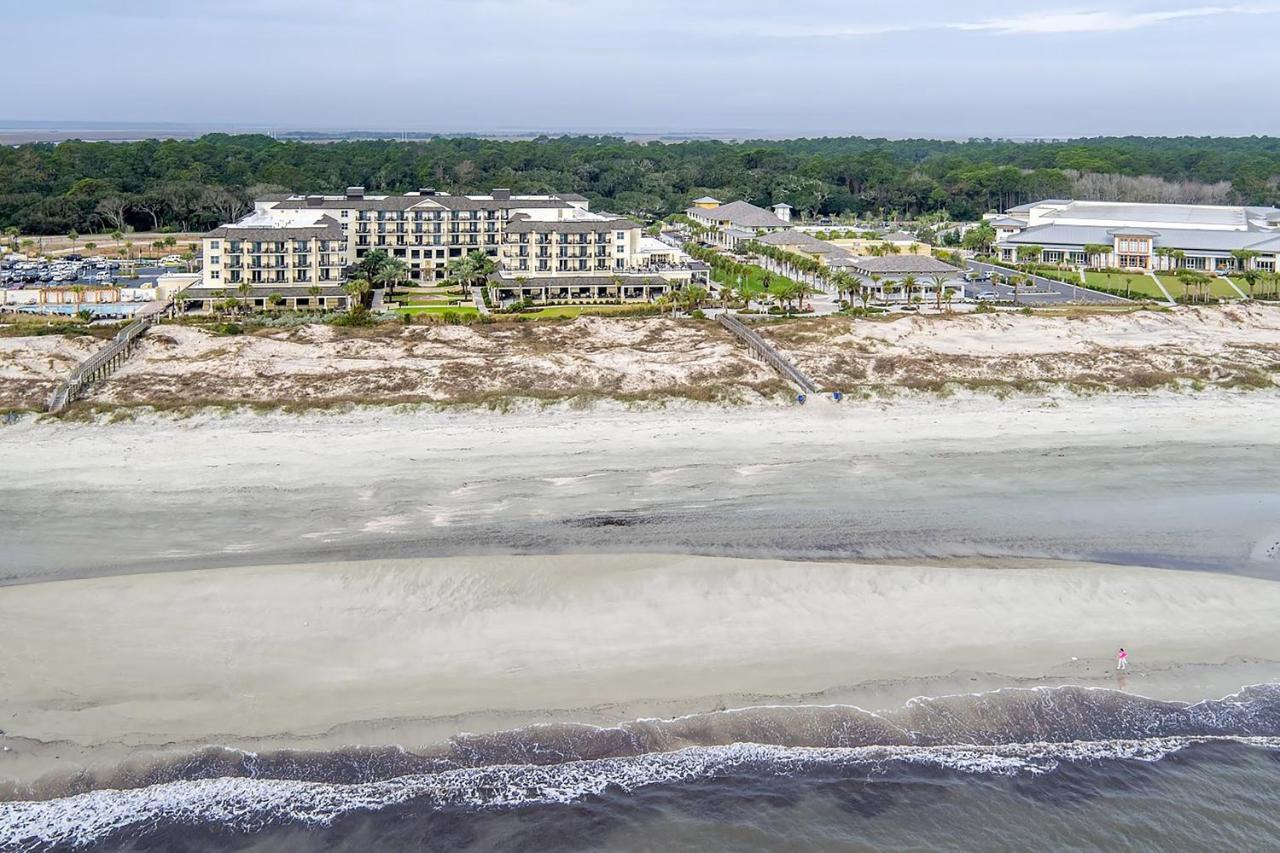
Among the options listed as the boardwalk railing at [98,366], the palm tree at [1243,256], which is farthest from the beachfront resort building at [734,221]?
the boardwalk railing at [98,366]

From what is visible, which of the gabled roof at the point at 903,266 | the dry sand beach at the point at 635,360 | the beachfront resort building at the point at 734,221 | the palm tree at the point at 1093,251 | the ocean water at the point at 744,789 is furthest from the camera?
the beachfront resort building at the point at 734,221

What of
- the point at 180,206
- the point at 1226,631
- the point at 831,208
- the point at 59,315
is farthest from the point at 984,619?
the point at 831,208

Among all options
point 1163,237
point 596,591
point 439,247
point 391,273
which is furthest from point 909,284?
point 596,591

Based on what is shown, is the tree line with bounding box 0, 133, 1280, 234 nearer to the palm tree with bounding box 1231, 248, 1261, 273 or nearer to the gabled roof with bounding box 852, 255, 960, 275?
the palm tree with bounding box 1231, 248, 1261, 273

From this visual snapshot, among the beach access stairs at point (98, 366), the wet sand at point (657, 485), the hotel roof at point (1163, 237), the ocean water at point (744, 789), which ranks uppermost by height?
the hotel roof at point (1163, 237)

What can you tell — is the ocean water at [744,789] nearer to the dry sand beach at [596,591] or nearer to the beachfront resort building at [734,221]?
the dry sand beach at [596,591]

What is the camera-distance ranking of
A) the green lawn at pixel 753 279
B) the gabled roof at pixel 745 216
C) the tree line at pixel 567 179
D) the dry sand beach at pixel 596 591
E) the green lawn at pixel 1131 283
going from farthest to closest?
the gabled roof at pixel 745 216 < the tree line at pixel 567 179 < the green lawn at pixel 753 279 < the green lawn at pixel 1131 283 < the dry sand beach at pixel 596 591

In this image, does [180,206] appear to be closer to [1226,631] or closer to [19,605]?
[19,605]
